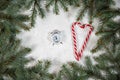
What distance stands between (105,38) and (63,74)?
0.51 metres

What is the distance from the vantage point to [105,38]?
6.85 feet

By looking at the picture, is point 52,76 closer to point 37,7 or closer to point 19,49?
point 19,49

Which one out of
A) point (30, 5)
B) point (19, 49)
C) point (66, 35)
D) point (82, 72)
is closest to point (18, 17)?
point (30, 5)

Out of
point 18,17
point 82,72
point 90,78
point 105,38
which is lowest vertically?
point 90,78

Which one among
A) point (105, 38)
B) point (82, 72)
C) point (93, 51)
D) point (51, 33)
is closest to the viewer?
point (82, 72)

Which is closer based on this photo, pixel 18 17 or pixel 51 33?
pixel 18 17

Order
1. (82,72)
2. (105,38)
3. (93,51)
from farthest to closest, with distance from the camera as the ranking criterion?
(93,51), (105,38), (82,72)

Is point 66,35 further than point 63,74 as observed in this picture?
Yes

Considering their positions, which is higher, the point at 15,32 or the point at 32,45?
the point at 15,32

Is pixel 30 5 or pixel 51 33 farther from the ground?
pixel 30 5

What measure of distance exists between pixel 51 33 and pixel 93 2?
554 millimetres

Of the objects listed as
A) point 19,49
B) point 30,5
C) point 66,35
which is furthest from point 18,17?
point 66,35

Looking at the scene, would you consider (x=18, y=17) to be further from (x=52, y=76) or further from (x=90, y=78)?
(x=90, y=78)

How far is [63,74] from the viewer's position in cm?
209
